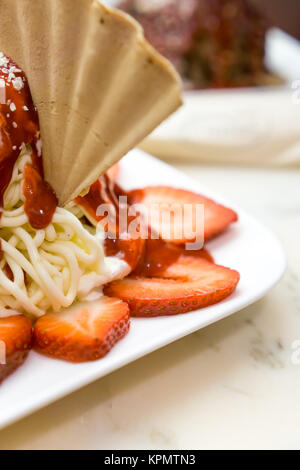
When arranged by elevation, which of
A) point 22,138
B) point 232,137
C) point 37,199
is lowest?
point 232,137

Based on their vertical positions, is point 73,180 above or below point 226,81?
above

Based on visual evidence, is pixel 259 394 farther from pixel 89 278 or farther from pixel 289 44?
pixel 289 44

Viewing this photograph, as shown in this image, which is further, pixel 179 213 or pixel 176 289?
pixel 179 213

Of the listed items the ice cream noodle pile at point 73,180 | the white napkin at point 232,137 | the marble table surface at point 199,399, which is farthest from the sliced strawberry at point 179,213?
the white napkin at point 232,137

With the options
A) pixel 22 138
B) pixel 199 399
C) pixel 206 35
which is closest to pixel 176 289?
pixel 199 399

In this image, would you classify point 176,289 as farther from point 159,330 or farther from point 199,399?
point 199,399

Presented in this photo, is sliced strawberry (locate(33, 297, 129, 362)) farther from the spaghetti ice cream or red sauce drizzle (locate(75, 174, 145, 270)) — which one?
red sauce drizzle (locate(75, 174, 145, 270))

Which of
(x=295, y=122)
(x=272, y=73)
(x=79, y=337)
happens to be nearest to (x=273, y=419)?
(x=79, y=337)
